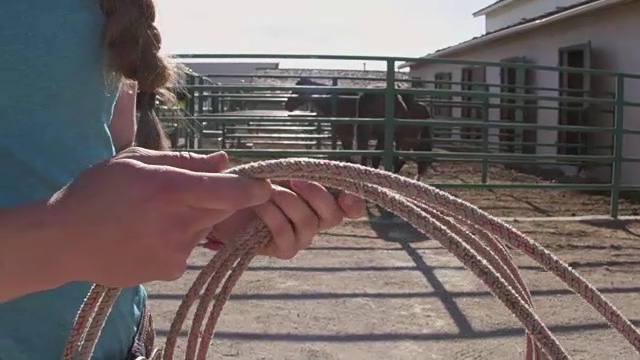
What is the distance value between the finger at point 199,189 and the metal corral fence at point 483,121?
215 cm

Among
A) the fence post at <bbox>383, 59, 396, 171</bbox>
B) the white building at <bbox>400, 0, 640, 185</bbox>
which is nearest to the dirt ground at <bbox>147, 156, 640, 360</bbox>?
the fence post at <bbox>383, 59, 396, 171</bbox>

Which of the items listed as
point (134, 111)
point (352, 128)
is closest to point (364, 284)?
point (134, 111)

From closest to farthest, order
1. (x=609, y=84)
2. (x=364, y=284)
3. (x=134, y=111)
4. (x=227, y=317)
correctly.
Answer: (x=134, y=111) → (x=227, y=317) → (x=364, y=284) → (x=609, y=84)

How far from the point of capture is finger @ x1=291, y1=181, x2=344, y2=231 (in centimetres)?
82

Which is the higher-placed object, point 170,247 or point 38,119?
point 38,119

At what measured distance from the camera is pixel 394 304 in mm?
3172

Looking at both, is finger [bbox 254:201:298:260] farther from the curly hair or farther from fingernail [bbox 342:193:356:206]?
the curly hair

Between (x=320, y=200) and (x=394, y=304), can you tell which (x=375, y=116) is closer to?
(x=394, y=304)

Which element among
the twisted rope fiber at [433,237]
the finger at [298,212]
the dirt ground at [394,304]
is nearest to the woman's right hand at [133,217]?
the twisted rope fiber at [433,237]

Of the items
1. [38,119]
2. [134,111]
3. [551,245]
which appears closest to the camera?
[38,119]

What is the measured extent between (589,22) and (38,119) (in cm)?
920

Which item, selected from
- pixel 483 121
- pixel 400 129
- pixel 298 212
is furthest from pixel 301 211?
pixel 400 129

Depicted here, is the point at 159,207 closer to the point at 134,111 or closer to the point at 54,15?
the point at 54,15

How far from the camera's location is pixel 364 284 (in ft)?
11.4
